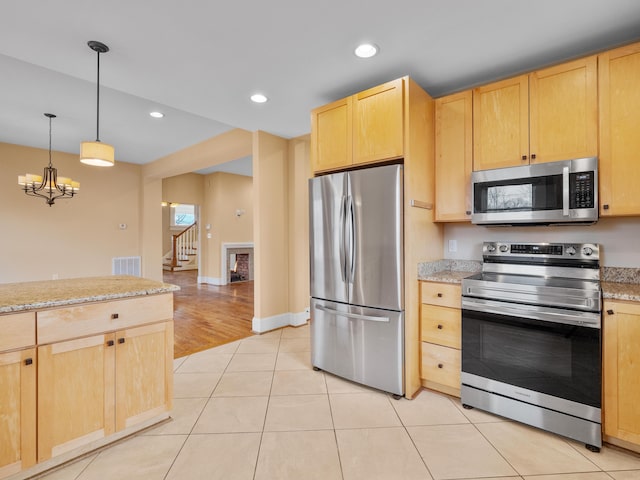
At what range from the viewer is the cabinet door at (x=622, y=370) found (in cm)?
172

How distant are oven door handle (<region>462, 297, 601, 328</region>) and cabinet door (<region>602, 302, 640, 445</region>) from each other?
0.30 ft

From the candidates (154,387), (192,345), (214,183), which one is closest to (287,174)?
(192,345)

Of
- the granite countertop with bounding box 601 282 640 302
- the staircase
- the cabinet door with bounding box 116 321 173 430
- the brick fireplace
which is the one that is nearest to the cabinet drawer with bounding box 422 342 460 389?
the granite countertop with bounding box 601 282 640 302

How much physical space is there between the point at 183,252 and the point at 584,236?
11.1 m

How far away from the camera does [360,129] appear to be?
8.39 feet

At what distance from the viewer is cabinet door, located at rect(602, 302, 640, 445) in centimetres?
172

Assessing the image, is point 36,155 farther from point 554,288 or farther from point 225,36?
point 554,288

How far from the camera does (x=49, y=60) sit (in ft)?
7.51

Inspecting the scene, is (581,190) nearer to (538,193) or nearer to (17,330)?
(538,193)

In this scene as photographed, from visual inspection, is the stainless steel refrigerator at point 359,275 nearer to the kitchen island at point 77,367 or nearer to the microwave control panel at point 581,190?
the microwave control panel at point 581,190

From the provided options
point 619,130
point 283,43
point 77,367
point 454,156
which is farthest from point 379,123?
point 77,367

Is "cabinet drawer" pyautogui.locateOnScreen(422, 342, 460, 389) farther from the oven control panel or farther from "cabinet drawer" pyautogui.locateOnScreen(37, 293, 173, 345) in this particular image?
"cabinet drawer" pyautogui.locateOnScreen(37, 293, 173, 345)

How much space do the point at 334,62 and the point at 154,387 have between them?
254 cm

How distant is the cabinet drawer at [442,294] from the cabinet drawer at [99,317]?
1.83 meters
